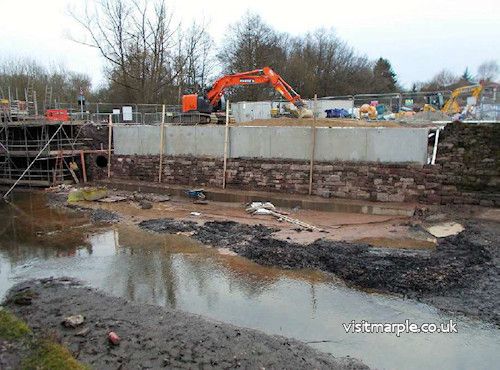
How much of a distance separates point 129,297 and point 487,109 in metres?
14.0

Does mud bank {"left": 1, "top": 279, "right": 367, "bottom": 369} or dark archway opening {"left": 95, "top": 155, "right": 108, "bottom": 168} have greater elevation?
dark archway opening {"left": 95, "top": 155, "right": 108, "bottom": 168}

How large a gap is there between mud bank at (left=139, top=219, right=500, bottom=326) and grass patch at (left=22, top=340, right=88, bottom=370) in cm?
461

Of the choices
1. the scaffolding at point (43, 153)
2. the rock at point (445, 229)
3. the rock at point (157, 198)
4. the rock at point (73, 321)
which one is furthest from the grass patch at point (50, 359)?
the scaffolding at point (43, 153)

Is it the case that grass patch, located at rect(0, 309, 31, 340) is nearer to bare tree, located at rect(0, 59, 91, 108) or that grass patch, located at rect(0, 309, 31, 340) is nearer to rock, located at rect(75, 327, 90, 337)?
rock, located at rect(75, 327, 90, 337)

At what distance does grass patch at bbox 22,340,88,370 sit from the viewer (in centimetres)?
463

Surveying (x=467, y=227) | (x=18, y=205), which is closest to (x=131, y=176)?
(x=18, y=205)

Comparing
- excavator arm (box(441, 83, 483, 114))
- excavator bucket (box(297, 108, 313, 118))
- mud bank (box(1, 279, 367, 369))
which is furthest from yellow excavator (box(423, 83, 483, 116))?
mud bank (box(1, 279, 367, 369))

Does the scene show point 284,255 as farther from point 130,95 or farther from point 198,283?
point 130,95

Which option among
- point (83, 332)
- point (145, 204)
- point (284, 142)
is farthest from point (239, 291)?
point (284, 142)

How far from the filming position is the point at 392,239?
1026 centimetres

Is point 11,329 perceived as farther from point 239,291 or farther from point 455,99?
point 455,99

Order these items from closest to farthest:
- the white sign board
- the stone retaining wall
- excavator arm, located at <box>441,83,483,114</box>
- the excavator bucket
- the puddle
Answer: the puddle → the stone retaining wall → the excavator bucket → excavator arm, located at <box>441,83,483,114</box> → the white sign board

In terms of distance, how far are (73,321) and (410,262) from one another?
6067 millimetres

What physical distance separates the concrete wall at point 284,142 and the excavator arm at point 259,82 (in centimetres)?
382
